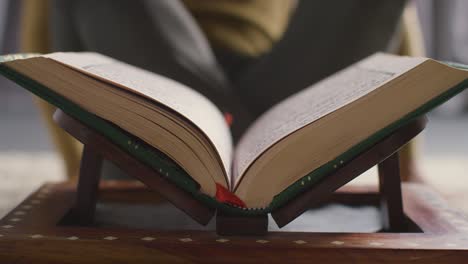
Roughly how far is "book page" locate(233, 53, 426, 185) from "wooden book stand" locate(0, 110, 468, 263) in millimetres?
38

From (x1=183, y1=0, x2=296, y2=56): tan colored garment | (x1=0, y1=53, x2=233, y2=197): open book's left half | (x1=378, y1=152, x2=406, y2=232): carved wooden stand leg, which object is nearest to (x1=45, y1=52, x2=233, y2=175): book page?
(x1=0, y1=53, x2=233, y2=197): open book's left half

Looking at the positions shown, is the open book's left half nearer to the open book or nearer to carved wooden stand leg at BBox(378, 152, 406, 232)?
the open book

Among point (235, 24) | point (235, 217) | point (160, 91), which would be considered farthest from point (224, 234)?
point (235, 24)

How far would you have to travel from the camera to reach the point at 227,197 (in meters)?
0.47

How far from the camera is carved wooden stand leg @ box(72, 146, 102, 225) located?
54cm

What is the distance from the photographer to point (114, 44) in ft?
2.92

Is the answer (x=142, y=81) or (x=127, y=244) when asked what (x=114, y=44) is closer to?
(x=142, y=81)

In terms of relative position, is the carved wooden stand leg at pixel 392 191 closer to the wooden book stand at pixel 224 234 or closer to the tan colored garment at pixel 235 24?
the wooden book stand at pixel 224 234

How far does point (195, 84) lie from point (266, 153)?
1.46ft

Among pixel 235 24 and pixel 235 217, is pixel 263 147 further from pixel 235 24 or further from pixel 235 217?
pixel 235 24

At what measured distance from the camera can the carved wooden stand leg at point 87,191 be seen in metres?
0.54

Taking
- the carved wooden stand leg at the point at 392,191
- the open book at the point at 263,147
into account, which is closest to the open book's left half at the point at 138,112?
the open book at the point at 263,147

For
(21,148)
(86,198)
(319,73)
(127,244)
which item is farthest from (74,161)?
(21,148)

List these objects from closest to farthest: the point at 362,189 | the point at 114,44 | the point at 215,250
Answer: the point at 215,250 → the point at 362,189 → the point at 114,44
